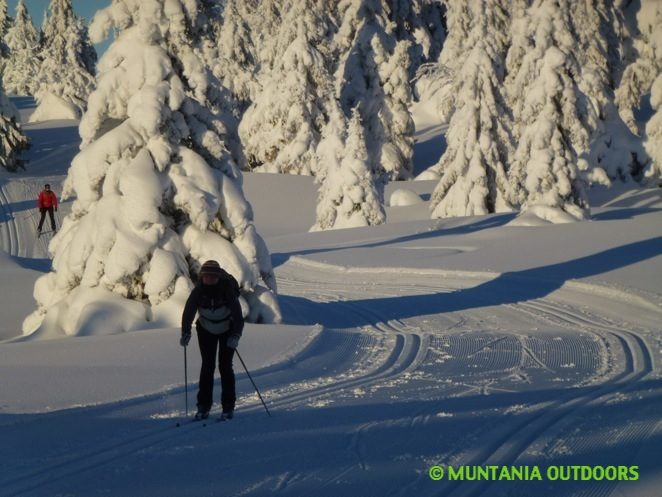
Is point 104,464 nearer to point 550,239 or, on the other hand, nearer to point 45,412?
point 45,412

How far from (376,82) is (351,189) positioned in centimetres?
1269

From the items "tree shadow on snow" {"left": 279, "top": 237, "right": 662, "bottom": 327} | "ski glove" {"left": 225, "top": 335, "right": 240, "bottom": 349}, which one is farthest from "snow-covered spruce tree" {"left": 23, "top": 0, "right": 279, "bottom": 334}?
"ski glove" {"left": 225, "top": 335, "right": 240, "bottom": 349}

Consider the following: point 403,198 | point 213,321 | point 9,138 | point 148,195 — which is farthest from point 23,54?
point 213,321

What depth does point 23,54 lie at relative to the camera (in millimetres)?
93750

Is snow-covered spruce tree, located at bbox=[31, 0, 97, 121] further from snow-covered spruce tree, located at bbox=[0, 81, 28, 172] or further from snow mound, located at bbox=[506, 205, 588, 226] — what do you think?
snow mound, located at bbox=[506, 205, 588, 226]

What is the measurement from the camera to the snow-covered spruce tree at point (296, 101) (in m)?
42.6

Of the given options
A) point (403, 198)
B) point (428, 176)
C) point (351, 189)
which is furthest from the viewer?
point (428, 176)

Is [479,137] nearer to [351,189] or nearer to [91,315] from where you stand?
[351,189]

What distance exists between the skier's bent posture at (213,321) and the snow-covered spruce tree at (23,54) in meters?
88.4

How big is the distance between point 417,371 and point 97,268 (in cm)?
547

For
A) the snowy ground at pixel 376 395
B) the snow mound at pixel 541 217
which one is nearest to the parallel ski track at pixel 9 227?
the snowy ground at pixel 376 395

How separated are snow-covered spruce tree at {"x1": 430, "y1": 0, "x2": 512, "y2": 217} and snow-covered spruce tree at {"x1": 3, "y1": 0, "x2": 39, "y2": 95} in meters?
66.3

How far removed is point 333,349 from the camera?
389 inches

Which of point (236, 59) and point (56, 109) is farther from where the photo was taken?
point (56, 109)
